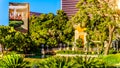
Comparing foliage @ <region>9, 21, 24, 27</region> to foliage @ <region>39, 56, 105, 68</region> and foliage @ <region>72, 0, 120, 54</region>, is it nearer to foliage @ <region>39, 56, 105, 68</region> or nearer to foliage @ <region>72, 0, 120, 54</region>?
foliage @ <region>72, 0, 120, 54</region>

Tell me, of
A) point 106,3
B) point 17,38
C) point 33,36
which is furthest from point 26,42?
point 106,3

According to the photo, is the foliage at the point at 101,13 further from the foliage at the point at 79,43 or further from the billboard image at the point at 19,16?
the billboard image at the point at 19,16

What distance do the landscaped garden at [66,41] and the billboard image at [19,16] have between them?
42.2 meters

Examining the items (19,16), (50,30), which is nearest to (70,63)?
(50,30)

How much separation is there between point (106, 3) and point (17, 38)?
1438 centimetres

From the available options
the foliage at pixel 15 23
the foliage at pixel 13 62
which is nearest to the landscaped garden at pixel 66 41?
the foliage at pixel 13 62

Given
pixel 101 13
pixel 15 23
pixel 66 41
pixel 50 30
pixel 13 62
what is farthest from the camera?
pixel 15 23

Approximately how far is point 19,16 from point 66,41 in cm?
5030

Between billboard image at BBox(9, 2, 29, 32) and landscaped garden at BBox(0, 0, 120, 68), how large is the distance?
42203 mm

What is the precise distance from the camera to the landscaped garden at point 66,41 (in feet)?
58.2

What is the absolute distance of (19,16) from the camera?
11675cm

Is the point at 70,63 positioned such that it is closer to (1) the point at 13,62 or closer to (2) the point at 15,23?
(1) the point at 13,62

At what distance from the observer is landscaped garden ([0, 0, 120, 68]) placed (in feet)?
58.2

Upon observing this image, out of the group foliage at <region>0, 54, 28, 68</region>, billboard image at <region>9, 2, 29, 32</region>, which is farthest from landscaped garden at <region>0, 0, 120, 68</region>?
billboard image at <region>9, 2, 29, 32</region>
